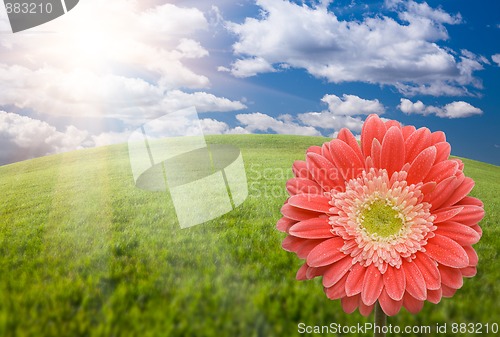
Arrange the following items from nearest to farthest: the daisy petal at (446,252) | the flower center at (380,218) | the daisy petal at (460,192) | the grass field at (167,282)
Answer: the daisy petal at (446,252) < the daisy petal at (460,192) < the flower center at (380,218) < the grass field at (167,282)

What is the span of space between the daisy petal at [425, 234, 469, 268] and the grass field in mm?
1925

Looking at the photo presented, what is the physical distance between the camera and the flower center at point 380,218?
6.92 ft

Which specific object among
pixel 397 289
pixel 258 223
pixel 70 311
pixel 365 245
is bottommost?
pixel 258 223

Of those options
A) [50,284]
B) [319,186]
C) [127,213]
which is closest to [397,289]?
[319,186]

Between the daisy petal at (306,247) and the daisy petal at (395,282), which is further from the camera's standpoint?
the daisy petal at (306,247)

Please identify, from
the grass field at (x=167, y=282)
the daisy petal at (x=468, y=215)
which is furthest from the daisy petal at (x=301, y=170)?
the grass field at (x=167, y=282)

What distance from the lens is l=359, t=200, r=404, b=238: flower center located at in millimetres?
2109

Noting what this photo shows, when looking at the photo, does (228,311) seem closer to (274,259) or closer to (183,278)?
(183,278)

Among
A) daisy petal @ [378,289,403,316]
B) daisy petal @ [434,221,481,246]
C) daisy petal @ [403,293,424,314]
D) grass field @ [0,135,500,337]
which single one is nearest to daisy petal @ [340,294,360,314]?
daisy petal @ [378,289,403,316]

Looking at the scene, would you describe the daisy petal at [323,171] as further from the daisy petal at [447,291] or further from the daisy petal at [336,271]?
the daisy petal at [447,291]

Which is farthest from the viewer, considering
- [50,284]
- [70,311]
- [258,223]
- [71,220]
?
[71,220]

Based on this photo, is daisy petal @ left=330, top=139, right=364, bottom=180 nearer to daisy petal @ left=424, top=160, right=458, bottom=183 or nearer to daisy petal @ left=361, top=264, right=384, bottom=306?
daisy petal @ left=424, top=160, right=458, bottom=183

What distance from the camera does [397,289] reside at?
1.98 metres

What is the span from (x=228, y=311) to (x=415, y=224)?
91.3 inches
